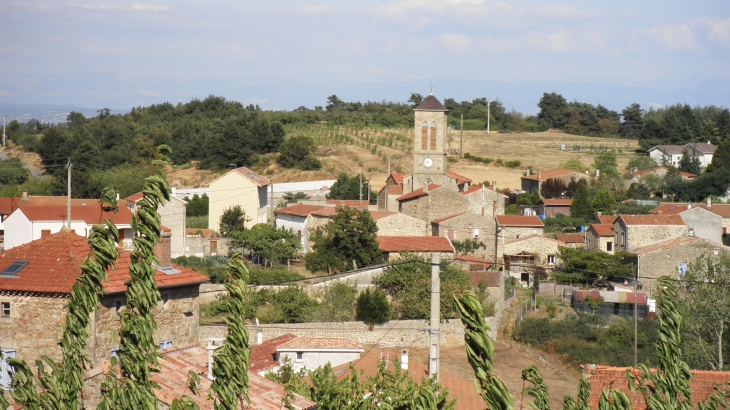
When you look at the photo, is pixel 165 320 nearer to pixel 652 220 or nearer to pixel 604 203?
pixel 652 220

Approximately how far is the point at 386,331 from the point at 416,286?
2.57 m

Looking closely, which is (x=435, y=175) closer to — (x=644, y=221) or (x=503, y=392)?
(x=644, y=221)

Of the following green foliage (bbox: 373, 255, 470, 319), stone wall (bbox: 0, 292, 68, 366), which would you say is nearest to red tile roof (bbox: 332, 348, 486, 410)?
stone wall (bbox: 0, 292, 68, 366)

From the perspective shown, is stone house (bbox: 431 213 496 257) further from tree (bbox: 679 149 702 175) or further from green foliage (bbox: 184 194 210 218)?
tree (bbox: 679 149 702 175)

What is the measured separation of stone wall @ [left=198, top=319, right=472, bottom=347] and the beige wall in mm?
17521

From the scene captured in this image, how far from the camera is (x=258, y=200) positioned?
147ft

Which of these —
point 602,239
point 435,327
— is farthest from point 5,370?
point 602,239

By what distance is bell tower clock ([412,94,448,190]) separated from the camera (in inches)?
1880

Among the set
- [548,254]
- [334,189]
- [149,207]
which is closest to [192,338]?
[149,207]

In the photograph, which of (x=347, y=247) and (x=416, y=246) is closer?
(x=347, y=247)

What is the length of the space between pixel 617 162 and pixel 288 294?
154 ft

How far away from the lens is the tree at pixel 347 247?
34.5 meters

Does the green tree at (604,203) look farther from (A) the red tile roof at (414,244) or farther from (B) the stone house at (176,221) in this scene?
(B) the stone house at (176,221)

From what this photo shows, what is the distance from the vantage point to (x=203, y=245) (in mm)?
38750
